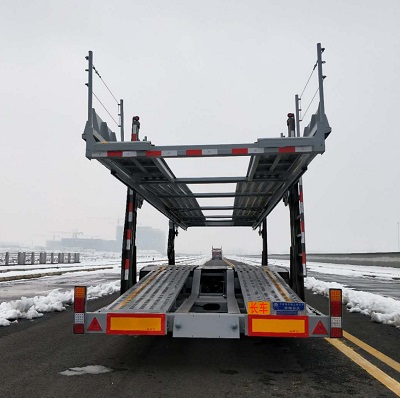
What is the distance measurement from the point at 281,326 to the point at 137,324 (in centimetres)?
156

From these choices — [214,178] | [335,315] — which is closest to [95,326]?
[335,315]

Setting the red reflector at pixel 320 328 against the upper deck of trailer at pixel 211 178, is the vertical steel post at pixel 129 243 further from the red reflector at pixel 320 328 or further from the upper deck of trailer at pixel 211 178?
the red reflector at pixel 320 328

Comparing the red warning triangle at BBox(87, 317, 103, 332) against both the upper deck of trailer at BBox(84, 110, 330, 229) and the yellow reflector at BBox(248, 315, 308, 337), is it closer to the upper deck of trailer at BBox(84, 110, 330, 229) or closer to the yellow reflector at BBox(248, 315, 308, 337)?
the yellow reflector at BBox(248, 315, 308, 337)

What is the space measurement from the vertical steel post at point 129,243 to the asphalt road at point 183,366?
2.94 ft

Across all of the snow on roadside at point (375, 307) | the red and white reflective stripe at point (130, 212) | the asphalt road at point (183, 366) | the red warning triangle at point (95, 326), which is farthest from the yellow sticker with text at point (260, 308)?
the snow on roadside at point (375, 307)

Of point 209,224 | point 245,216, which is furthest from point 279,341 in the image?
point 209,224

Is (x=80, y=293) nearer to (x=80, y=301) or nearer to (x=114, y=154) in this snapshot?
(x=80, y=301)

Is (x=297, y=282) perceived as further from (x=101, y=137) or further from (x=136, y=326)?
(x=101, y=137)

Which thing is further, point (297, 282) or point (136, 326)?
point (297, 282)

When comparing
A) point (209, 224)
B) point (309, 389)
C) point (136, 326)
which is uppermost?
point (209, 224)

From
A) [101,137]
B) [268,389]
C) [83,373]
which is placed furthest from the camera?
[101,137]

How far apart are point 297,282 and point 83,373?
354 centimetres

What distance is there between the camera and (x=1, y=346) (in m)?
5.94

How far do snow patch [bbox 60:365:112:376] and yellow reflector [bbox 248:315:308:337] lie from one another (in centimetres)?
168
